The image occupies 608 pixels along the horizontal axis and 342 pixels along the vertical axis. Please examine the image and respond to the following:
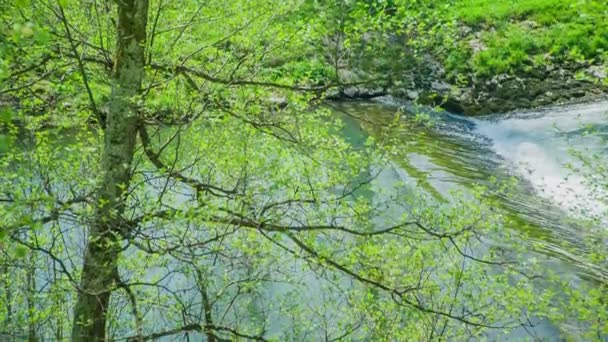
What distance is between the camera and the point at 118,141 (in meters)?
4.97

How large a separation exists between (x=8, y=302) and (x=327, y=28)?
4.67 meters

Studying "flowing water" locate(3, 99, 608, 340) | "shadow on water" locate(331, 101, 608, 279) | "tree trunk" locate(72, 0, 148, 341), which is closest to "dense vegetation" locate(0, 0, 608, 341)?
"tree trunk" locate(72, 0, 148, 341)

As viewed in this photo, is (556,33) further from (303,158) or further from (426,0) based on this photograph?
(303,158)

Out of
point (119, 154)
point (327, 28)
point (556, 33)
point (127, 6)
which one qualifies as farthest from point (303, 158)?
point (556, 33)

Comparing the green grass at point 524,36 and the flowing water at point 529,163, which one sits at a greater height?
the green grass at point 524,36

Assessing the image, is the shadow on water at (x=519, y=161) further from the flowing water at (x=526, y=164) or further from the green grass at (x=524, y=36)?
the green grass at (x=524, y=36)

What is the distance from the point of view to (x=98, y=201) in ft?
15.2

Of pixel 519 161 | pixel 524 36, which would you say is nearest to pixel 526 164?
pixel 519 161

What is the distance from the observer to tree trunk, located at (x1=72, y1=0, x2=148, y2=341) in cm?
480

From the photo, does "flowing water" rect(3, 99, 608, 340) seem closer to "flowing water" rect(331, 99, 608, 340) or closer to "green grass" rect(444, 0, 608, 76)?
"flowing water" rect(331, 99, 608, 340)

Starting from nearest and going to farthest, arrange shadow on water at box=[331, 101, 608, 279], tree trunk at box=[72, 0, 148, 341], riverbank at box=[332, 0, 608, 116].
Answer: tree trunk at box=[72, 0, 148, 341], shadow on water at box=[331, 101, 608, 279], riverbank at box=[332, 0, 608, 116]

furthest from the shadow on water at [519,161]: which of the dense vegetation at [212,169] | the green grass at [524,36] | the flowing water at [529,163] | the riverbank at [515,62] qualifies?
the dense vegetation at [212,169]

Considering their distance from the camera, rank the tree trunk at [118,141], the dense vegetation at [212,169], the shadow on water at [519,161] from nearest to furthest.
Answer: the dense vegetation at [212,169] → the tree trunk at [118,141] → the shadow on water at [519,161]

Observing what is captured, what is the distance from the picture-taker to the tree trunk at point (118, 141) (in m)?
4.80
